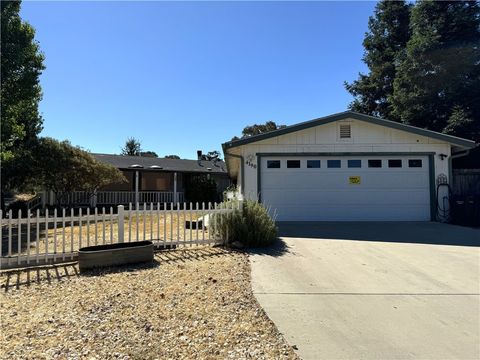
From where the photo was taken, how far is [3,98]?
11.9m

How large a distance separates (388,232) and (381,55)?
2105 centimetres

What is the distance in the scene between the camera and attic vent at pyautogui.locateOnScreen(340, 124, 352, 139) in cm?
1279

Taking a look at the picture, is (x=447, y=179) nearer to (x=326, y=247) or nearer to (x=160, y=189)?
(x=326, y=247)

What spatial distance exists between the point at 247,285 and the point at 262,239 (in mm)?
2770

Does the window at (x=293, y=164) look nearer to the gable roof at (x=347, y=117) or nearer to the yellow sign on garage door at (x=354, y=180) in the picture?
the gable roof at (x=347, y=117)

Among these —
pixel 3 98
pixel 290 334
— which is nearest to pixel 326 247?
pixel 290 334

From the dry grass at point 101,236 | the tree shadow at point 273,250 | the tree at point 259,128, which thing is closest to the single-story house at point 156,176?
the dry grass at point 101,236

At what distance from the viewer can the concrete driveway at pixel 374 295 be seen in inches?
138

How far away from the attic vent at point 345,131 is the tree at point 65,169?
12110mm

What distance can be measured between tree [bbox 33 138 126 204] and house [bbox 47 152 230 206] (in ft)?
11.7

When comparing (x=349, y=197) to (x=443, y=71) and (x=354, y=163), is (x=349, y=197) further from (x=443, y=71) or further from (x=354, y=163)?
(x=443, y=71)

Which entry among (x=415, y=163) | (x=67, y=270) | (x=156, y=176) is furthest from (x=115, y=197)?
(x=67, y=270)

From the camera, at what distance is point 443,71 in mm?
20625

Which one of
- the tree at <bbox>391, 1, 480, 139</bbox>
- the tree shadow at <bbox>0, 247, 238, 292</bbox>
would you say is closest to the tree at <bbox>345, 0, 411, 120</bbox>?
the tree at <bbox>391, 1, 480, 139</bbox>
